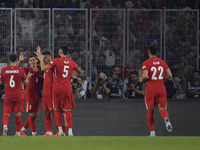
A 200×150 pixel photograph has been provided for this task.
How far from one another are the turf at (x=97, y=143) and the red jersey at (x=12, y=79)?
2.36 metres

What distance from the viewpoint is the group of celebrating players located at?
729cm

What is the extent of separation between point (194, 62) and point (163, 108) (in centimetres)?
327

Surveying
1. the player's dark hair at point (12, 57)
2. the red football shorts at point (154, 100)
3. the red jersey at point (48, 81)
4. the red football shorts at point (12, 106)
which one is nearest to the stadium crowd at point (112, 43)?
the red jersey at point (48, 81)

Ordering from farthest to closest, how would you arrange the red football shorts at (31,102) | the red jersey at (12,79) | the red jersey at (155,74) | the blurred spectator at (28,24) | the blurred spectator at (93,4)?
the blurred spectator at (93,4)
the blurred spectator at (28,24)
the red football shorts at (31,102)
the red jersey at (12,79)
the red jersey at (155,74)

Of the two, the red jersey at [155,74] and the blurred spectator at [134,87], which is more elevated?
the red jersey at [155,74]

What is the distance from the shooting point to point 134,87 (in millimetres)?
9836

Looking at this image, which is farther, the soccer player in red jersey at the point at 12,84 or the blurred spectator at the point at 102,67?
the blurred spectator at the point at 102,67

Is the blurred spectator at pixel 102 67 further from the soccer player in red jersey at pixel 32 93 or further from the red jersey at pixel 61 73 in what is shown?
the red jersey at pixel 61 73

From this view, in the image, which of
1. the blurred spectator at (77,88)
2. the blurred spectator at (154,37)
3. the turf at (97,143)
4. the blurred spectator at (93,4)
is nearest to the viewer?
the turf at (97,143)

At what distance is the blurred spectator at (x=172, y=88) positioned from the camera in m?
9.98

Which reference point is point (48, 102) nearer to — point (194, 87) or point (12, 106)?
point (12, 106)

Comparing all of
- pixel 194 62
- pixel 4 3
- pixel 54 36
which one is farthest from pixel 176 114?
pixel 4 3

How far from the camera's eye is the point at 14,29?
993 centimetres

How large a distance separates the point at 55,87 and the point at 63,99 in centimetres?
28
